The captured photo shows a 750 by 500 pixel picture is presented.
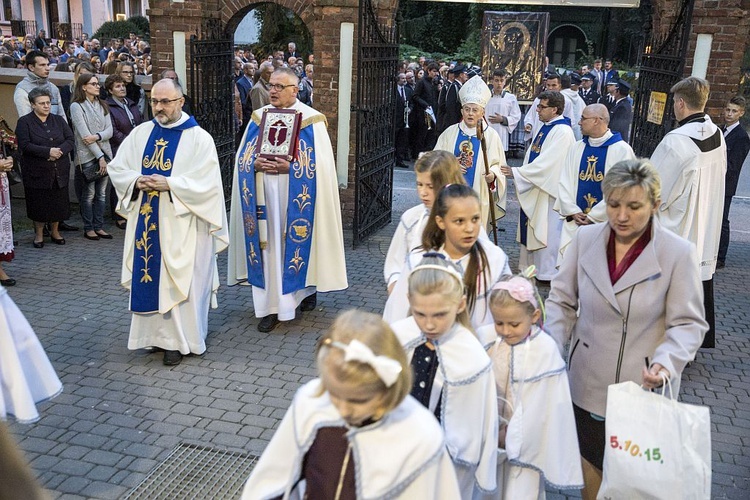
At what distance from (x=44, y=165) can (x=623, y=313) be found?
24.4ft

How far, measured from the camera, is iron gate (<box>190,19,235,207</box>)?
960 cm

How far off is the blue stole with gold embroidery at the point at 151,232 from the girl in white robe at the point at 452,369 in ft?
10.5

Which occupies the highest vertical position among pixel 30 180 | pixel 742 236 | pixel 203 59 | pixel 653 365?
pixel 203 59

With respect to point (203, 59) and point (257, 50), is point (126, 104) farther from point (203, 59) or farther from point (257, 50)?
point (257, 50)

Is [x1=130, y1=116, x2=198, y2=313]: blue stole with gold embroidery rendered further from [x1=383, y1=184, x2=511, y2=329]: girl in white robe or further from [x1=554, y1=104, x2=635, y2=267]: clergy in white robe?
[x1=554, y1=104, x2=635, y2=267]: clergy in white robe

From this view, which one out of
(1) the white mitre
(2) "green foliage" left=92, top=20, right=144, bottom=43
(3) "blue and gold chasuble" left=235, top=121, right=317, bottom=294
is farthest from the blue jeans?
(2) "green foliage" left=92, top=20, right=144, bottom=43

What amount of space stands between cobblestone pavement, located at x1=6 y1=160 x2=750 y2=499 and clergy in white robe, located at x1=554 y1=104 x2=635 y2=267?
170cm

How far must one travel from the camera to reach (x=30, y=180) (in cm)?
896

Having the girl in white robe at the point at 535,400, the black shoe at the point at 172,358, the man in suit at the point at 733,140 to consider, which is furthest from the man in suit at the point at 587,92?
the girl in white robe at the point at 535,400

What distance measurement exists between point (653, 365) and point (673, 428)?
298 mm

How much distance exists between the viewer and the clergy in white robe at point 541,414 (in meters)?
3.41

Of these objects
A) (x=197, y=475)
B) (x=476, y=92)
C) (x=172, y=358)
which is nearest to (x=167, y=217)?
(x=172, y=358)

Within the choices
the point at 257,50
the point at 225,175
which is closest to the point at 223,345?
the point at 225,175

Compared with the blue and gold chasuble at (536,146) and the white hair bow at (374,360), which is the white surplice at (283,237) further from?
the white hair bow at (374,360)
